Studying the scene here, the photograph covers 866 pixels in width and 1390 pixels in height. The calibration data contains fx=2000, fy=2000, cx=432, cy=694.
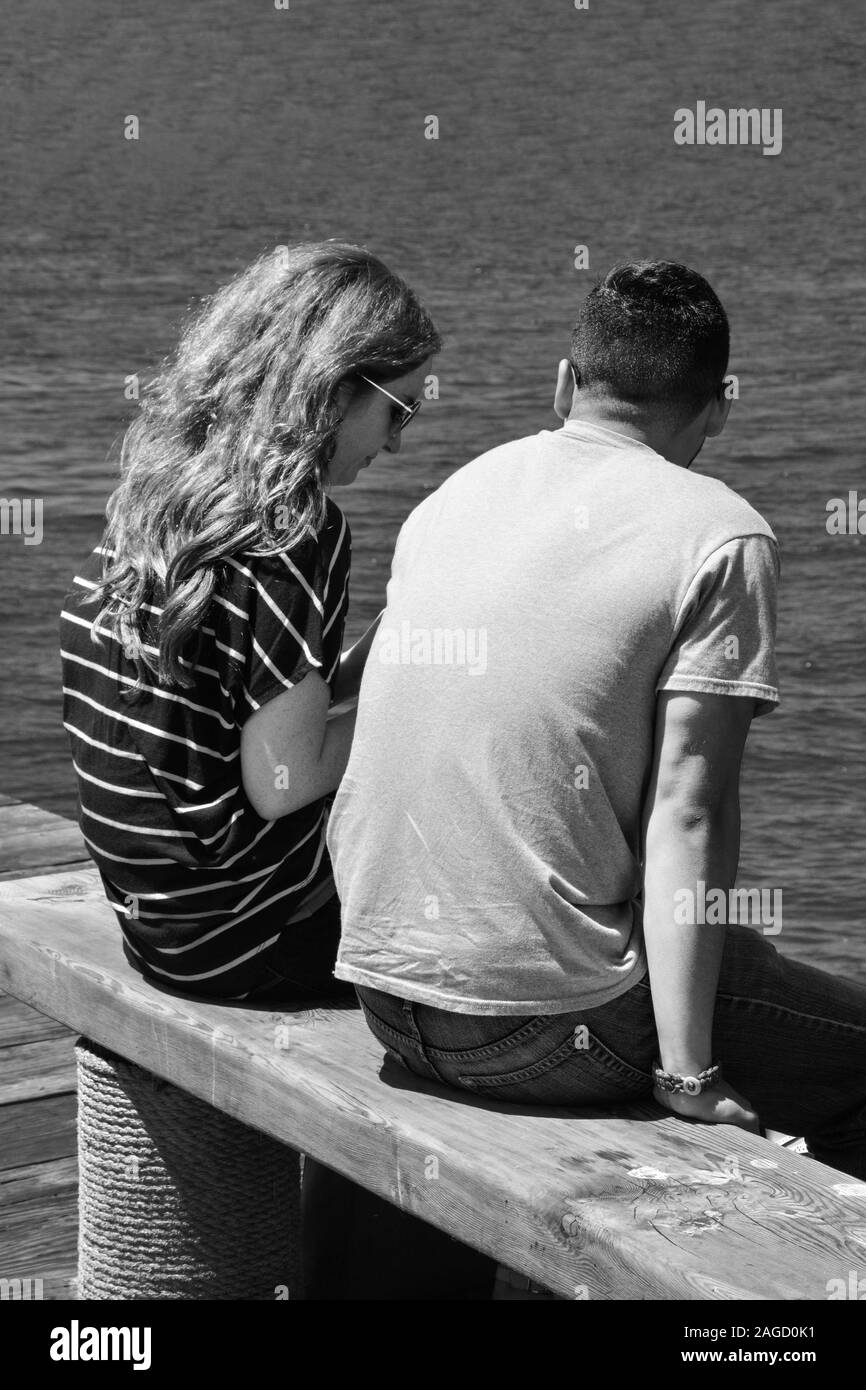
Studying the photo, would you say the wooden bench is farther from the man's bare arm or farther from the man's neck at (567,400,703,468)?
the man's neck at (567,400,703,468)

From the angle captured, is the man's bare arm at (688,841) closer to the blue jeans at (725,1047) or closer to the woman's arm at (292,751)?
the blue jeans at (725,1047)

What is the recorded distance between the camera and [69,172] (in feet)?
55.0

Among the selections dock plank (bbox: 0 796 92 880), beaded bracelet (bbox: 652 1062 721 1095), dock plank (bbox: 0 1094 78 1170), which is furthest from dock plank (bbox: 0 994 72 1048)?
beaded bracelet (bbox: 652 1062 721 1095)

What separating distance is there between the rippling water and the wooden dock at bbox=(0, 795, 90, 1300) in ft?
7.94

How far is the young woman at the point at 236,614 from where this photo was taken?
2.07 metres

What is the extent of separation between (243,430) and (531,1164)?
82 centimetres

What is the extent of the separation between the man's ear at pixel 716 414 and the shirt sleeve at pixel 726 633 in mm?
213

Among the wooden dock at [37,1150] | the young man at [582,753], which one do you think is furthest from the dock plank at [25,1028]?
the young man at [582,753]

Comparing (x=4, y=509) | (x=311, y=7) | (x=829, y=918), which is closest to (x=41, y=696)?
(x=4, y=509)

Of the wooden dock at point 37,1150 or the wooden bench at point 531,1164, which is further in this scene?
the wooden dock at point 37,1150

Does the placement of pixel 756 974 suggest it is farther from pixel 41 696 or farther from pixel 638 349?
pixel 41 696

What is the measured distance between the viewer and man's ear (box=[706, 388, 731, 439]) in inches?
79.4

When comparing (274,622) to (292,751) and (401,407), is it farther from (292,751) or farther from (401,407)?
(401,407)

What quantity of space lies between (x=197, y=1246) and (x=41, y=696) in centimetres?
453
